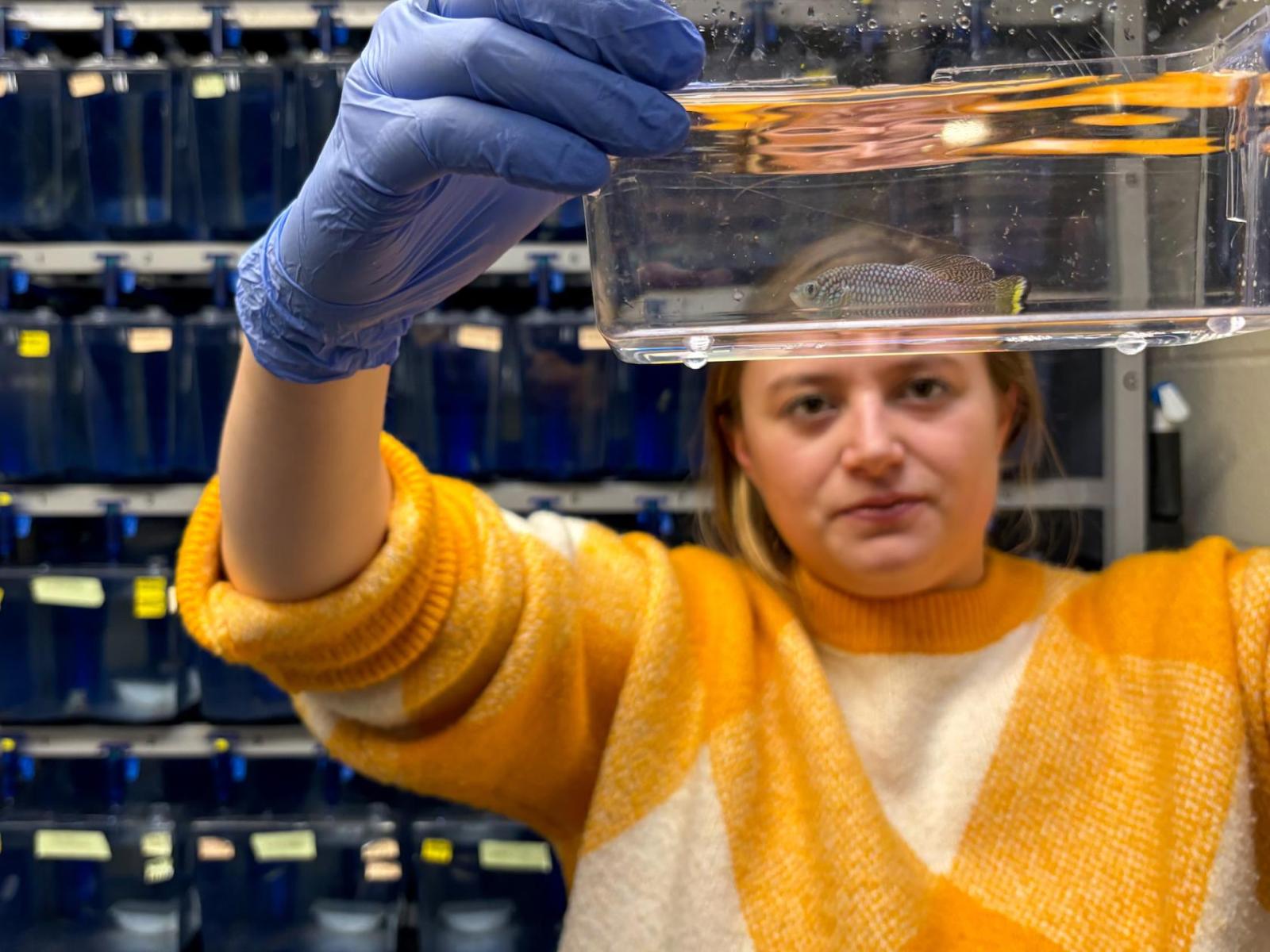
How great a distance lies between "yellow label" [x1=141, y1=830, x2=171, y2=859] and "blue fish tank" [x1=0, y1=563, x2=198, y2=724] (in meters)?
0.23

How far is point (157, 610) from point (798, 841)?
1.59 meters

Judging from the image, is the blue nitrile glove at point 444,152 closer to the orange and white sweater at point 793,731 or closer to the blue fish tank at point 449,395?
the orange and white sweater at point 793,731

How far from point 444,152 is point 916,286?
0.28 metres

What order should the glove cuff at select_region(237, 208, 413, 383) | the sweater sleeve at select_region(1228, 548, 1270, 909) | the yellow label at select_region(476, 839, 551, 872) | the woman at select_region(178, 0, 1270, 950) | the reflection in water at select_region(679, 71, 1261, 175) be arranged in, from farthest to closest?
the yellow label at select_region(476, 839, 551, 872) < the sweater sleeve at select_region(1228, 548, 1270, 909) < the woman at select_region(178, 0, 1270, 950) < the glove cuff at select_region(237, 208, 413, 383) < the reflection in water at select_region(679, 71, 1261, 175)

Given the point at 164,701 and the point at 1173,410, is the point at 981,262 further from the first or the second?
the point at 164,701

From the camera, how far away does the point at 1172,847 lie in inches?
37.5

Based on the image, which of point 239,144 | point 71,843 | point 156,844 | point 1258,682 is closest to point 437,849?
point 156,844

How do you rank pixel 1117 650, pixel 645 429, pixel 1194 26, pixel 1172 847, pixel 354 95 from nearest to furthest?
pixel 1194 26
pixel 354 95
pixel 1172 847
pixel 1117 650
pixel 645 429

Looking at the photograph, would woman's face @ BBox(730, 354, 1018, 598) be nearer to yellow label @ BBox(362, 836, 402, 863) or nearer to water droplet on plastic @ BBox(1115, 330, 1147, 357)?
water droplet on plastic @ BBox(1115, 330, 1147, 357)

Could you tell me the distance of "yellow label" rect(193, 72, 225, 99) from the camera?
215 cm

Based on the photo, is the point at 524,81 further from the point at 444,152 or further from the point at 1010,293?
the point at 1010,293

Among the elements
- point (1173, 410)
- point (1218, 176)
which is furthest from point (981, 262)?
point (1173, 410)

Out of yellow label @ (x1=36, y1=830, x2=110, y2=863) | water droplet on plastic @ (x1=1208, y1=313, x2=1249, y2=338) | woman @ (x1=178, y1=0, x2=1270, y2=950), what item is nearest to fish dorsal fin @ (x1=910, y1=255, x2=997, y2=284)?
water droplet on plastic @ (x1=1208, y1=313, x2=1249, y2=338)

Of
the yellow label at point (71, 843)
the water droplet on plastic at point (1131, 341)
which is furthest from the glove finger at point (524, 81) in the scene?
the yellow label at point (71, 843)
